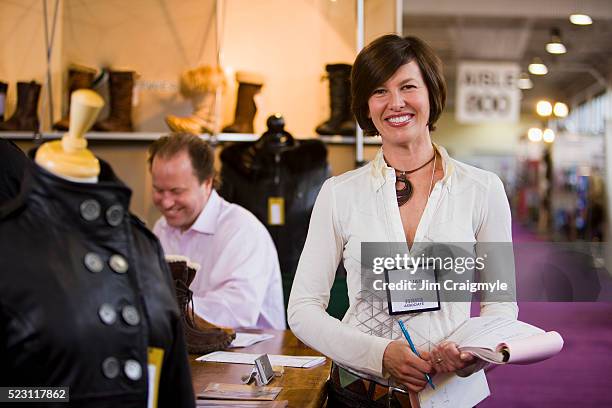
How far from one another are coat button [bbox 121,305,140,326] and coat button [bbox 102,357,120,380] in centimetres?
5

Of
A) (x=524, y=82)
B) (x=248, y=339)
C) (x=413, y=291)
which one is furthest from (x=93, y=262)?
(x=524, y=82)

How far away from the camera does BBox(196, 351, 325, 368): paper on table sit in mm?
2191

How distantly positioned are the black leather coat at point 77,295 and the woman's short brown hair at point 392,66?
41.5 inches

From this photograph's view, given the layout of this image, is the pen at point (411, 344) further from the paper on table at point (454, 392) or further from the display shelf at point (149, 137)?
the display shelf at point (149, 137)

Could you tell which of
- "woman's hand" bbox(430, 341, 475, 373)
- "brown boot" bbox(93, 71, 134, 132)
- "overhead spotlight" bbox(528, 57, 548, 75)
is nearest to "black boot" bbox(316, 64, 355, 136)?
"brown boot" bbox(93, 71, 134, 132)

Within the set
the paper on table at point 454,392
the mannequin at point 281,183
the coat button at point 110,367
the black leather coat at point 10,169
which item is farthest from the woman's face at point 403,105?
the mannequin at point 281,183

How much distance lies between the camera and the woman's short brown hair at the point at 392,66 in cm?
189

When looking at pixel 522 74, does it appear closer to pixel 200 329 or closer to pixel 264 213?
pixel 264 213

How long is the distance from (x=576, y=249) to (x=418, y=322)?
1.10 m

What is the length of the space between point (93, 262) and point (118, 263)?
3 centimetres

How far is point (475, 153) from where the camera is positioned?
22156 mm

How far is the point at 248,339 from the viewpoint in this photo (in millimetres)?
2596

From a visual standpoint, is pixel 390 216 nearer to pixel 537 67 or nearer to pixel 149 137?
pixel 149 137

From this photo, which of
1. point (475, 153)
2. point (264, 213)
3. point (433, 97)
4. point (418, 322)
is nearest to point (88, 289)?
point (418, 322)
